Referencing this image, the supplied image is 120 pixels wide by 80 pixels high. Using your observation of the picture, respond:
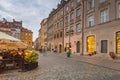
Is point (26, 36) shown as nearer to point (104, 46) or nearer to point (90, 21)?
point (90, 21)

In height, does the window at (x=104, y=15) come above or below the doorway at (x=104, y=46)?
above

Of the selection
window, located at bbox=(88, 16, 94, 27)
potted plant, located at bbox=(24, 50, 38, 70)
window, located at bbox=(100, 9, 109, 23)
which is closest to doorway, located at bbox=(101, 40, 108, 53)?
window, located at bbox=(100, 9, 109, 23)

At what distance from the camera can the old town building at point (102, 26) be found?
24.4m

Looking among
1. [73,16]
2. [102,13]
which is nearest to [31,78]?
[102,13]

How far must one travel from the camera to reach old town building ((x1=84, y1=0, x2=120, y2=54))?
24.4 m

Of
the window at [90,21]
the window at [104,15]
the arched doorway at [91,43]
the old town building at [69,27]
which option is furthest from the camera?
the old town building at [69,27]

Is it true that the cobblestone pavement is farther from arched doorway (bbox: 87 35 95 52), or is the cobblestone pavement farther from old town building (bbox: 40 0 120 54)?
arched doorway (bbox: 87 35 95 52)

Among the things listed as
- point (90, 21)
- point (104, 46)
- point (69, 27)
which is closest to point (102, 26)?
point (104, 46)

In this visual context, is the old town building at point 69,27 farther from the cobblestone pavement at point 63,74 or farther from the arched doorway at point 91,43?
the cobblestone pavement at point 63,74

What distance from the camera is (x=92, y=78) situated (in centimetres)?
1016

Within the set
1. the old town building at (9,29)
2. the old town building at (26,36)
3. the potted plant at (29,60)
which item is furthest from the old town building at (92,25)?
the old town building at (26,36)

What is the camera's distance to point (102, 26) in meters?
27.2

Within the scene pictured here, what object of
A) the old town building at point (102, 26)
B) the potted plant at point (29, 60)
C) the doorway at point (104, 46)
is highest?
the old town building at point (102, 26)

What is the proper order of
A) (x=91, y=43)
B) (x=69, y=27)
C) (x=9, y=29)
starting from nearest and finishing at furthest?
(x=91, y=43)
(x=69, y=27)
(x=9, y=29)
